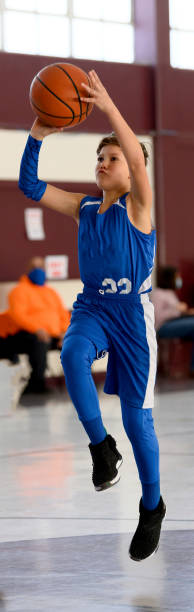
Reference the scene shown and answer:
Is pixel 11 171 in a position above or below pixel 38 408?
above

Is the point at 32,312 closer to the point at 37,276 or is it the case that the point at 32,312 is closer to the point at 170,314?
the point at 37,276

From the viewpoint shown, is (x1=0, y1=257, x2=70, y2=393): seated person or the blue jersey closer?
the blue jersey

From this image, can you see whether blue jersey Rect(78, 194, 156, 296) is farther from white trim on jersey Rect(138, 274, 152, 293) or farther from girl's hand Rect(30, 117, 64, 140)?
girl's hand Rect(30, 117, 64, 140)

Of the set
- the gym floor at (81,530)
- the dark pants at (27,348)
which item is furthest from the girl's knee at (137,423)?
the dark pants at (27,348)

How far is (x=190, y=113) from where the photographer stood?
10.4 m

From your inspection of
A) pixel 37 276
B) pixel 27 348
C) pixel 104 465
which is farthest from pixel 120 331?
pixel 37 276

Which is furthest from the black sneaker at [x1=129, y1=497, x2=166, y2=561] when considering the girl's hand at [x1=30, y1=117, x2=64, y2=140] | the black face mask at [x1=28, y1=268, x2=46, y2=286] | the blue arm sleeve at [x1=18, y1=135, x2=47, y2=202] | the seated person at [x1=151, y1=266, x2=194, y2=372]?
the seated person at [x1=151, y1=266, x2=194, y2=372]

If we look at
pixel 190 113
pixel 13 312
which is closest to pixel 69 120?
pixel 13 312

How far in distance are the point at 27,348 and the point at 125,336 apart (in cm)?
514

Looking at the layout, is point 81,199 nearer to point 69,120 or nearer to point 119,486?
point 69,120

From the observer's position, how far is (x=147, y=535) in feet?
9.83

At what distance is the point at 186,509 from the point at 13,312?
4.60 meters

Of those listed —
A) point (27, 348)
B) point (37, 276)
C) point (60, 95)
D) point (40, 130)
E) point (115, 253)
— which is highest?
point (60, 95)

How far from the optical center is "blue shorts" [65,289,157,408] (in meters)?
2.97
